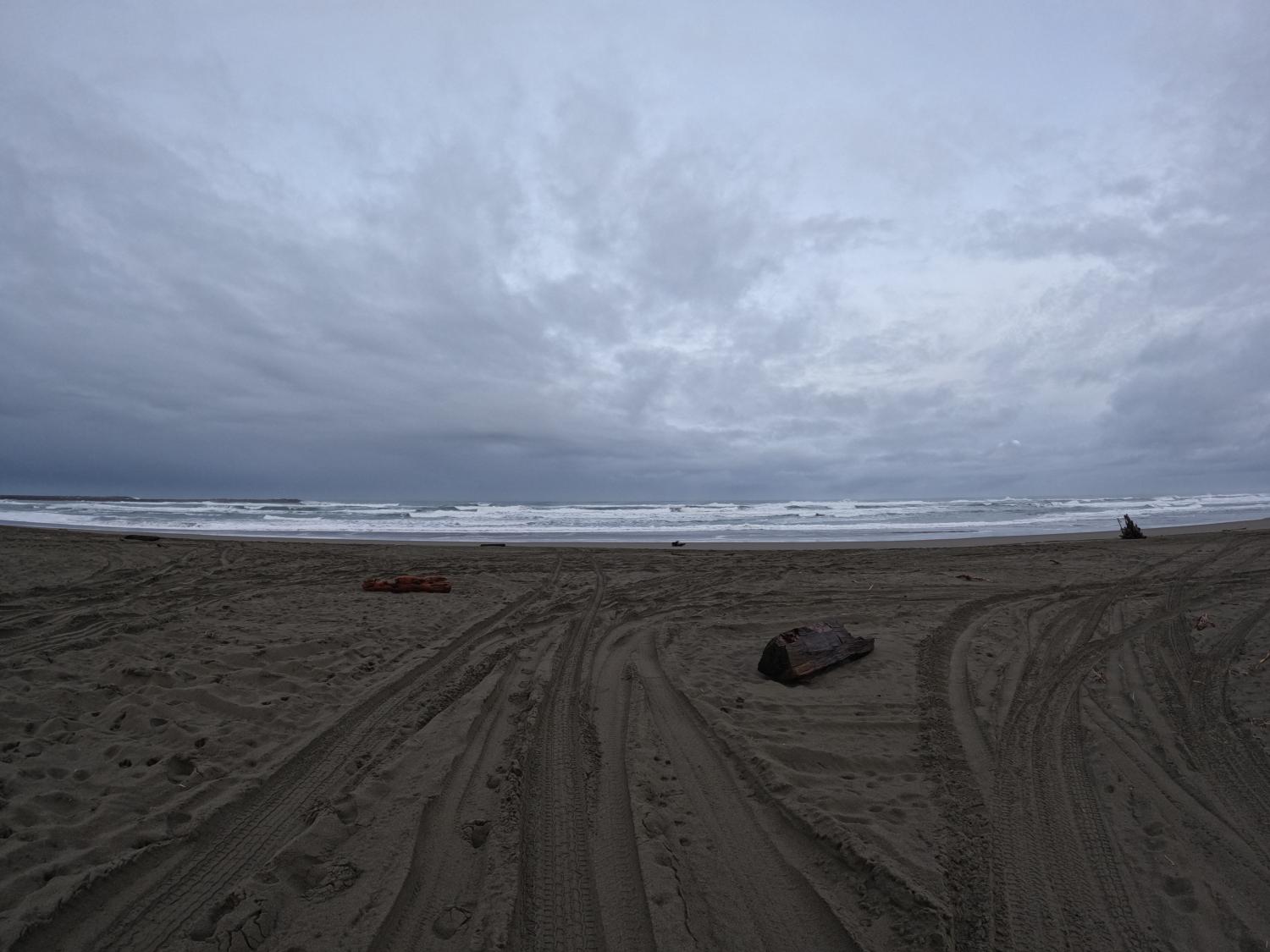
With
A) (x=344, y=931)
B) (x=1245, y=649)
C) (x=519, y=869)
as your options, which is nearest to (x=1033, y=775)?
(x=519, y=869)

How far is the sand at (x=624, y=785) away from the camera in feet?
8.14

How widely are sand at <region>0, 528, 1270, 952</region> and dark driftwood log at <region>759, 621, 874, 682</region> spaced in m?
0.19

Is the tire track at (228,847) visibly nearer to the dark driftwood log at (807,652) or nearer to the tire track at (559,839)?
the tire track at (559,839)

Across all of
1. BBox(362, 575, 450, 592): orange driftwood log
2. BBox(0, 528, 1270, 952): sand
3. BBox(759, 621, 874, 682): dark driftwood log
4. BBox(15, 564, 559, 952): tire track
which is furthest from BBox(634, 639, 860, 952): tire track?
BBox(362, 575, 450, 592): orange driftwood log

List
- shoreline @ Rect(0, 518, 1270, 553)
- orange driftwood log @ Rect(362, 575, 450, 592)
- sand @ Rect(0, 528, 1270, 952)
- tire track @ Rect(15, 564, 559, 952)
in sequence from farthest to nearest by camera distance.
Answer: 1. shoreline @ Rect(0, 518, 1270, 553)
2. orange driftwood log @ Rect(362, 575, 450, 592)
3. sand @ Rect(0, 528, 1270, 952)
4. tire track @ Rect(15, 564, 559, 952)

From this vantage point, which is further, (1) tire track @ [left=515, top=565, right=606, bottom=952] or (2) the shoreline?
(2) the shoreline

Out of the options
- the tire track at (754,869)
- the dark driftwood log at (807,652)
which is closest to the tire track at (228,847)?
the tire track at (754,869)

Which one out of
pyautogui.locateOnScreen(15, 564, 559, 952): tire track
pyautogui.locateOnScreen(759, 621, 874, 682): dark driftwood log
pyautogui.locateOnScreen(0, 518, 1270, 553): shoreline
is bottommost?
pyautogui.locateOnScreen(15, 564, 559, 952): tire track

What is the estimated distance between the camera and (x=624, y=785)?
3.62 m

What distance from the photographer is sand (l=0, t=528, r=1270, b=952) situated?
2.48 meters

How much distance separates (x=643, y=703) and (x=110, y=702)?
466 centimetres

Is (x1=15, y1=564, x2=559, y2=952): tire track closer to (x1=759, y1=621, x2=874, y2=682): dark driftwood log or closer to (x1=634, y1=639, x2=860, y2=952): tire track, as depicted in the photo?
(x1=634, y1=639, x2=860, y2=952): tire track

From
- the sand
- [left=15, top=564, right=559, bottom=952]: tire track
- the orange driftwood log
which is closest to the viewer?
[left=15, top=564, right=559, bottom=952]: tire track

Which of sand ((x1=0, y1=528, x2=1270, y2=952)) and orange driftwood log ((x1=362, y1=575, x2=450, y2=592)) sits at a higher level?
orange driftwood log ((x1=362, y1=575, x2=450, y2=592))
